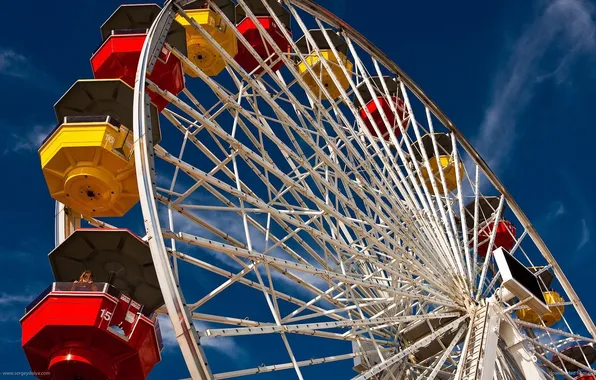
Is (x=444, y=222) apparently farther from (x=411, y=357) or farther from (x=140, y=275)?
(x=140, y=275)

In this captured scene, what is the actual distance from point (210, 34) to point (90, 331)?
6196 mm

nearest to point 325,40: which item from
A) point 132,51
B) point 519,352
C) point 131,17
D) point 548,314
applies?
point 131,17

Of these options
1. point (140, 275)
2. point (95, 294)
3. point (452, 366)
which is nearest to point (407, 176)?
point (452, 366)

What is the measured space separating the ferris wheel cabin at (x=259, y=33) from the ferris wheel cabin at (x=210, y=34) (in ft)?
1.18

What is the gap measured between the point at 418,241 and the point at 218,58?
504 cm

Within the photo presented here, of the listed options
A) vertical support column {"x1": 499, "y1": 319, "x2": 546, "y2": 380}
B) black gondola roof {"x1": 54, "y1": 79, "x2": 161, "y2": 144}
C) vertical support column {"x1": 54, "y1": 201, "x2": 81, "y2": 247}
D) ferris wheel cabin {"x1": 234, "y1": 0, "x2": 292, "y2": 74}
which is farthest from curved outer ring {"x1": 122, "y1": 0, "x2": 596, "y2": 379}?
vertical support column {"x1": 499, "y1": 319, "x2": 546, "y2": 380}

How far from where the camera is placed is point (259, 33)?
13.4 meters

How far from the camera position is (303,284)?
10.1 meters

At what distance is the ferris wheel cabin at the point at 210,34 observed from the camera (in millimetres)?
12156

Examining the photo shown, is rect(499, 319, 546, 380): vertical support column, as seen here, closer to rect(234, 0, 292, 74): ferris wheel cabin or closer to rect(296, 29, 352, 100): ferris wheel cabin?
rect(296, 29, 352, 100): ferris wheel cabin

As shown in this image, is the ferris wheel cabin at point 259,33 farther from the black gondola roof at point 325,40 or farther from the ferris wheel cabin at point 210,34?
the black gondola roof at point 325,40

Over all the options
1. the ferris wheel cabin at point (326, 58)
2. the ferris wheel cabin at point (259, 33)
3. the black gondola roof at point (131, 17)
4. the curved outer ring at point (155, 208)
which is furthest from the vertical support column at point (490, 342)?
the black gondola roof at point (131, 17)

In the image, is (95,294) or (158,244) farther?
(95,294)

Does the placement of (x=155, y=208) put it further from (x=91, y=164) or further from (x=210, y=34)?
(x=210, y=34)
